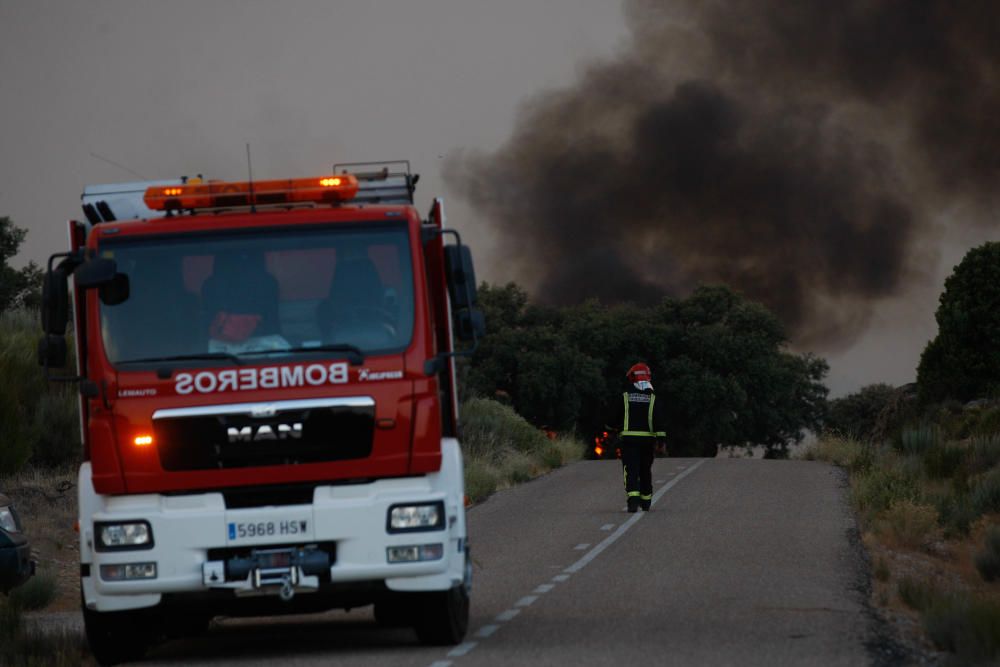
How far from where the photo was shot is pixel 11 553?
14172 millimetres

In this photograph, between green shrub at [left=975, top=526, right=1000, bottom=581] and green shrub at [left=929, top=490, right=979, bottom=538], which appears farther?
green shrub at [left=929, top=490, right=979, bottom=538]

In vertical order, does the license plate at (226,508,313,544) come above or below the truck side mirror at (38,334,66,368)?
below

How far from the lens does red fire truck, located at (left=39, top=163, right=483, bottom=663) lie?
11328mm

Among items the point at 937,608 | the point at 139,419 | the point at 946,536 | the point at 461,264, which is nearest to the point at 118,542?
the point at 139,419

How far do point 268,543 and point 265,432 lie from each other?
72 centimetres

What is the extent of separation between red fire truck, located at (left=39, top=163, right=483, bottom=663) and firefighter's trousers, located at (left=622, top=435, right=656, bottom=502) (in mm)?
12081

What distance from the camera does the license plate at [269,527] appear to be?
1133 cm

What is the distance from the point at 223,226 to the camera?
11.8m

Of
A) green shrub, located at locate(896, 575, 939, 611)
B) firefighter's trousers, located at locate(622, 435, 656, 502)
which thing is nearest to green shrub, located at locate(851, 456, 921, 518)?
firefighter's trousers, located at locate(622, 435, 656, 502)

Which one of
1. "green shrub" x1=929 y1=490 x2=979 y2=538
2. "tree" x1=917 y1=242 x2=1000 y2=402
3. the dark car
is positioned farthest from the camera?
"tree" x1=917 y1=242 x2=1000 y2=402

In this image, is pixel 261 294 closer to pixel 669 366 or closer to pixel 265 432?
pixel 265 432

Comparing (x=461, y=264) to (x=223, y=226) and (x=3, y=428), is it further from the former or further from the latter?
(x=3, y=428)

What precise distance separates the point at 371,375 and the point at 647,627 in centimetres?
306

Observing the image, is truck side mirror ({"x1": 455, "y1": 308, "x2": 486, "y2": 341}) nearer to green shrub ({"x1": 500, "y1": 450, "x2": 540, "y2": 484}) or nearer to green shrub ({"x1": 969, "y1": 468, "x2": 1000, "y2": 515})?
green shrub ({"x1": 969, "y1": 468, "x2": 1000, "y2": 515})
